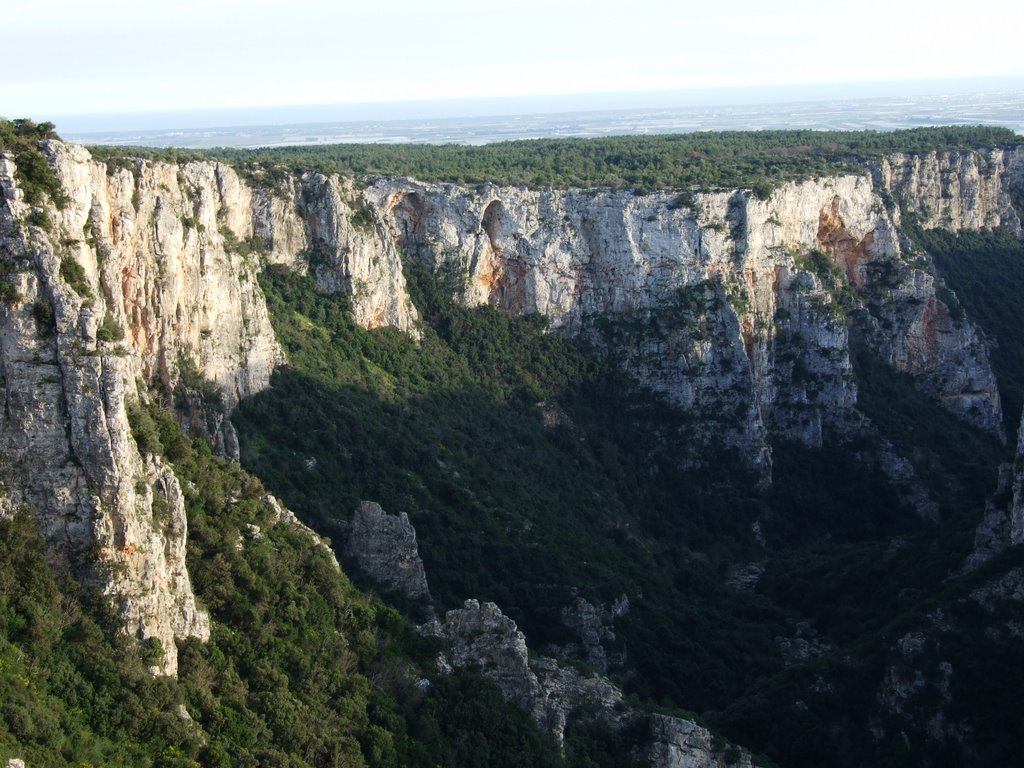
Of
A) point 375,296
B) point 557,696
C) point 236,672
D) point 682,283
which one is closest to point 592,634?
point 557,696

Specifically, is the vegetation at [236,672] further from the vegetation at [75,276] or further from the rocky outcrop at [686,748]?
the rocky outcrop at [686,748]

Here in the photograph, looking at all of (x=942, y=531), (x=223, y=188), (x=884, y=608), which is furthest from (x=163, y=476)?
(x=942, y=531)

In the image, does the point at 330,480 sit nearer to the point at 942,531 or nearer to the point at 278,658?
the point at 278,658

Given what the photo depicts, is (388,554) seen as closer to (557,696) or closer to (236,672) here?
(557,696)

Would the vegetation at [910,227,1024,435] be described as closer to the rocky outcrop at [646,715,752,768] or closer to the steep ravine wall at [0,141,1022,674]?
the steep ravine wall at [0,141,1022,674]

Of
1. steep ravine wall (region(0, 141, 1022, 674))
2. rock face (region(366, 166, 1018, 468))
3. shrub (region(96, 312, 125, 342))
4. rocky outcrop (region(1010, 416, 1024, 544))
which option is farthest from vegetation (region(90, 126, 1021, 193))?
rocky outcrop (region(1010, 416, 1024, 544))
